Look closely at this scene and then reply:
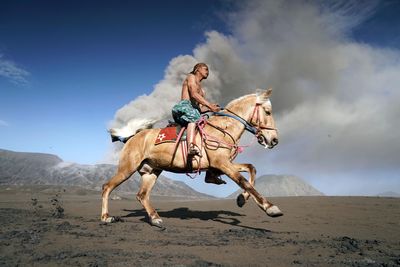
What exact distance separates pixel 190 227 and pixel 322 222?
368cm

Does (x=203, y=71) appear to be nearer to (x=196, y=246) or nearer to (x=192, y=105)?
(x=192, y=105)

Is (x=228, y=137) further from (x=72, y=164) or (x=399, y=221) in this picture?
(x=72, y=164)

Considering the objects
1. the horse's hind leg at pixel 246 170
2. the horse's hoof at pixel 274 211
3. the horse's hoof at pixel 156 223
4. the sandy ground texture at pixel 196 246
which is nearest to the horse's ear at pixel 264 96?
the horse's hind leg at pixel 246 170

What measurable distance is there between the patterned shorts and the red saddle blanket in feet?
1.13

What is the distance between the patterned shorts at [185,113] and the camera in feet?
A: 27.1

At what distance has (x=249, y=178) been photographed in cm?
822

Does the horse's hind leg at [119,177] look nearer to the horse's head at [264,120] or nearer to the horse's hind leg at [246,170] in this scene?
the horse's hind leg at [246,170]

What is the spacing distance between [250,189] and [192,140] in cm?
191

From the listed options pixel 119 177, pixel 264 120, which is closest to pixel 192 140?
pixel 264 120

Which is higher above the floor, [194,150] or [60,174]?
[194,150]

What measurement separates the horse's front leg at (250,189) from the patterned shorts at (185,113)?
1.41 metres

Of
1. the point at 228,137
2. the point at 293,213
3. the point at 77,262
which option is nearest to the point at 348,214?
the point at 293,213

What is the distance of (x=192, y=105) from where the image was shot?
8742mm

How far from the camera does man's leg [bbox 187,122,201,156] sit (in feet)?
25.8
